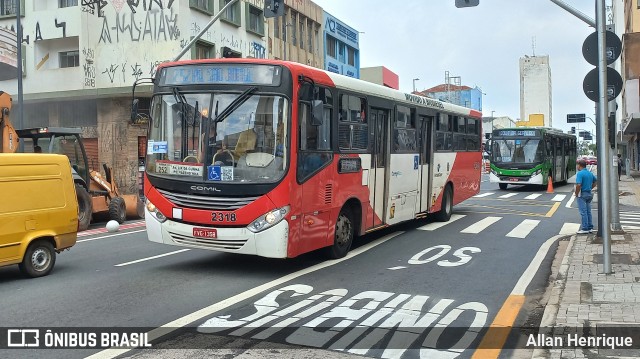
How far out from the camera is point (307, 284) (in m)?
8.35

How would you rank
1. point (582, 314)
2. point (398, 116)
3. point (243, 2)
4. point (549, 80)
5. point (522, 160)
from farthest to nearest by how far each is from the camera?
point (549, 80), point (243, 2), point (522, 160), point (398, 116), point (582, 314)

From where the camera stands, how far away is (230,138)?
338 inches

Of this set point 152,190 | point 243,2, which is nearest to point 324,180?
point 152,190

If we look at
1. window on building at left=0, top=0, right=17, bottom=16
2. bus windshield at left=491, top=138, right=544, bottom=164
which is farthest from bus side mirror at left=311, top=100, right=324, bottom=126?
window on building at left=0, top=0, right=17, bottom=16

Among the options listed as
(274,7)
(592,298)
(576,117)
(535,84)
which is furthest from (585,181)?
(535,84)

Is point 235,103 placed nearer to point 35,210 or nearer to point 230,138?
point 230,138

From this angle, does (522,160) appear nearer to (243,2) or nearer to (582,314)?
(243,2)

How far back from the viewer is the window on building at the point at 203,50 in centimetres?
3011

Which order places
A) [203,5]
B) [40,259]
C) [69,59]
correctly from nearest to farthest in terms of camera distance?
1. [40,259]
2. [69,59]
3. [203,5]

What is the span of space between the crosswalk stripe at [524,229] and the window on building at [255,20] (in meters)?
22.9

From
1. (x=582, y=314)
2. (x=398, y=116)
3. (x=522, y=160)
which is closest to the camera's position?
(x=582, y=314)

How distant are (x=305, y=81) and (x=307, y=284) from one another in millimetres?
3021

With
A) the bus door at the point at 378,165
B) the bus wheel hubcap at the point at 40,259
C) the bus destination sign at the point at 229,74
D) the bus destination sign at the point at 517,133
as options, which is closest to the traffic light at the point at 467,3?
the bus door at the point at 378,165

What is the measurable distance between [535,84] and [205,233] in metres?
130
